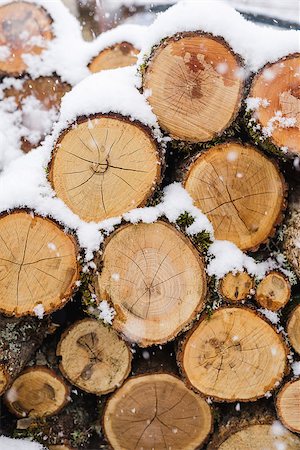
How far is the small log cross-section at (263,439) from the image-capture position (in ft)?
8.14

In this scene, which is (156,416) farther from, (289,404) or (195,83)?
(195,83)

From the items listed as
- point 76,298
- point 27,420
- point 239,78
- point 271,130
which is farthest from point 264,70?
point 27,420

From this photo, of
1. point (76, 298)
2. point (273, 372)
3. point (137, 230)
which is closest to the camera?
point (137, 230)

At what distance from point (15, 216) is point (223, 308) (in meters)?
1.04

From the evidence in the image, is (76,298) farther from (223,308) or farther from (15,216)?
(223,308)

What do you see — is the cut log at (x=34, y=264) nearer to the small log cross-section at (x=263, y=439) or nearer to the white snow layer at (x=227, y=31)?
the white snow layer at (x=227, y=31)

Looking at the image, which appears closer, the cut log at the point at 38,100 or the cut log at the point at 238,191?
the cut log at the point at 238,191

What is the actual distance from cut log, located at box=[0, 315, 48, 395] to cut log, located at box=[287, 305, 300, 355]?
1259 millimetres

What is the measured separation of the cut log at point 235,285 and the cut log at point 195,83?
654mm

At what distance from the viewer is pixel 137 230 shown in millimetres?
2219

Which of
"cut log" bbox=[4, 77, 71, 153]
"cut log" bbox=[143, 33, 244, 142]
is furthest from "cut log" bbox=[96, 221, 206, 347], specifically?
"cut log" bbox=[4, 77, 71, 153]

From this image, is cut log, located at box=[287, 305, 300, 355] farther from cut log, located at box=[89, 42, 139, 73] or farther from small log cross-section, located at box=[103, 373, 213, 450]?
cut log, located at box=[89, 42, 139, 73]

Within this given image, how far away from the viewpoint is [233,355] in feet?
7.79

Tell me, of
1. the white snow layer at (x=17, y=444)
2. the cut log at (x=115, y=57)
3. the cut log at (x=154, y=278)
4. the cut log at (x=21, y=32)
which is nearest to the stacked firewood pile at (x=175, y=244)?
the cut log at (x=154, y=278)
